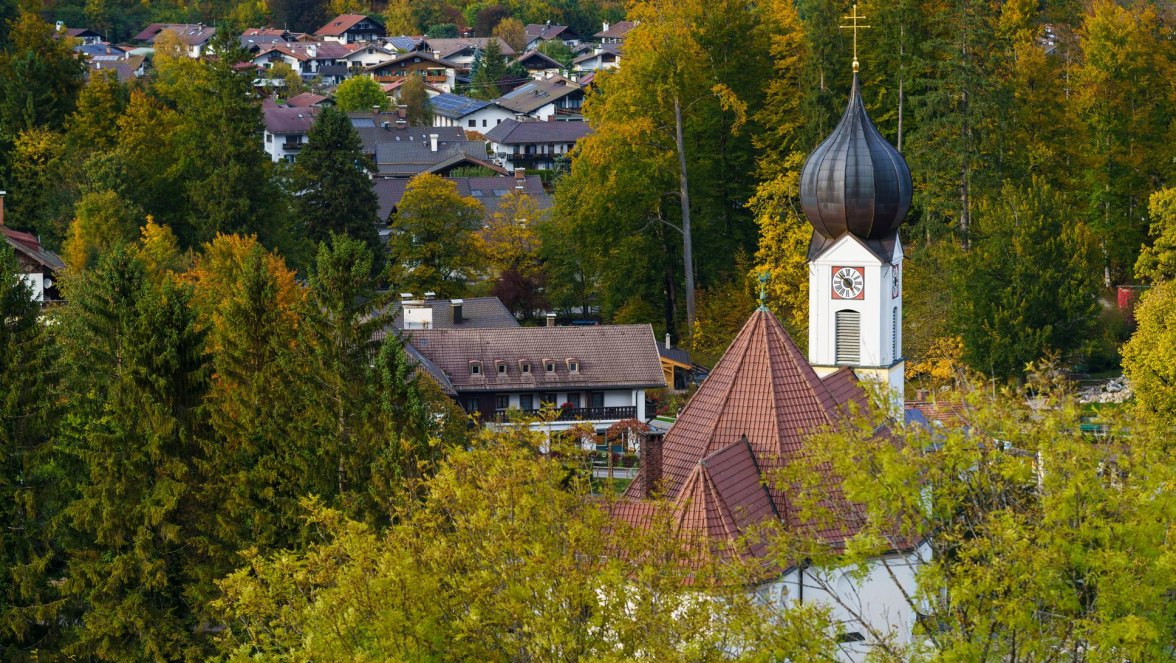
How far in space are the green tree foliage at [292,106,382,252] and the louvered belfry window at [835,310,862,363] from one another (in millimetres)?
30865

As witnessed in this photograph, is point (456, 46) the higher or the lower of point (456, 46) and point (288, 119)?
the higher

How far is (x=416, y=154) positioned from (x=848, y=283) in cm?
7292

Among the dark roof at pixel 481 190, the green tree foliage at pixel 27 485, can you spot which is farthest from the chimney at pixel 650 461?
the dark roof at pixel 481 190

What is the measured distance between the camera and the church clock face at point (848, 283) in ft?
124

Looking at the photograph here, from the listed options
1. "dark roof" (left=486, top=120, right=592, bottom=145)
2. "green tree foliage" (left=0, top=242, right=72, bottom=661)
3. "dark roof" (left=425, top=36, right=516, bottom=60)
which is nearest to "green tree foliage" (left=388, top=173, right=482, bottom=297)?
"green tree foliage" (left=0, top=242, right=72, bottom=661)

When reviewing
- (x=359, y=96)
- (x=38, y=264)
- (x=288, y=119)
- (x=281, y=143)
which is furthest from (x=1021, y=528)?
(x=359, y=96)

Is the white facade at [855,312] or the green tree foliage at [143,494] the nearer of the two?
the green tree foliage at [143,494]

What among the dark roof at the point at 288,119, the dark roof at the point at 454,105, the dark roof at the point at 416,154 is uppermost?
the dark roof at the point at 454,105

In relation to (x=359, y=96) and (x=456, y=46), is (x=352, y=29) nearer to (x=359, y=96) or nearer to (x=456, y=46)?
(x=456, y=46)

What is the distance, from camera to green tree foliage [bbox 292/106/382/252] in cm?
6581

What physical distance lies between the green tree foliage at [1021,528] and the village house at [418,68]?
137 metres

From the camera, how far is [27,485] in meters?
32.3

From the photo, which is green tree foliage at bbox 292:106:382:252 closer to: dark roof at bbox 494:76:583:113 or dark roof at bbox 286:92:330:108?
dark roof at bbox 286:92:330:108

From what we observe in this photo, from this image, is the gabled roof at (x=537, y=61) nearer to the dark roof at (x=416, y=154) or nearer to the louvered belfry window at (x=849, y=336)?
the dark roof at (x=416, y=154)
